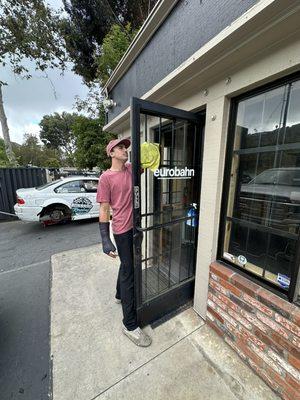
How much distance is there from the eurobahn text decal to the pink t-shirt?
11.7 inches

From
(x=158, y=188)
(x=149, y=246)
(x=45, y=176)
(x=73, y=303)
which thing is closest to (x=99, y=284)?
(x=73, y=303)

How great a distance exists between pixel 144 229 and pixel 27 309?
6.39ft

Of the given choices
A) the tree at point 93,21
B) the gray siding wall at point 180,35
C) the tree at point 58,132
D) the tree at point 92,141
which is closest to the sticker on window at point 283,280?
the gray siding wall at point 180,35

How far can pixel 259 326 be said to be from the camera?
147 centimetres

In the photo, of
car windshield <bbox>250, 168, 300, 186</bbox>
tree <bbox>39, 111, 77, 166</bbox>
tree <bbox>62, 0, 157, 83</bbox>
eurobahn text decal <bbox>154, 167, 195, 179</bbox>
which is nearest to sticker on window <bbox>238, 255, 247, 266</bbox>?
car windshield <bbox>250, 168, 300, 186</bbox>

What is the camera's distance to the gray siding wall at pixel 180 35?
1364mm

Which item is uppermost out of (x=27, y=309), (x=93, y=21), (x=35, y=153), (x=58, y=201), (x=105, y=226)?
(x=93, y=21)

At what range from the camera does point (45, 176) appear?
24.0ft

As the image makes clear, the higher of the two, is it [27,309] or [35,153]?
[35,153]

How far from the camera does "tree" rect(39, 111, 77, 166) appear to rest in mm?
29609

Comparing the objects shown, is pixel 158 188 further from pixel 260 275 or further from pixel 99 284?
pixel 99 284

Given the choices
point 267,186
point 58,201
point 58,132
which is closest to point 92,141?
point 58,201

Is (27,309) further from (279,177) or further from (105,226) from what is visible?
(279,177)

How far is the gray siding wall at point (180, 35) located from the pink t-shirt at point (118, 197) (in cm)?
130
